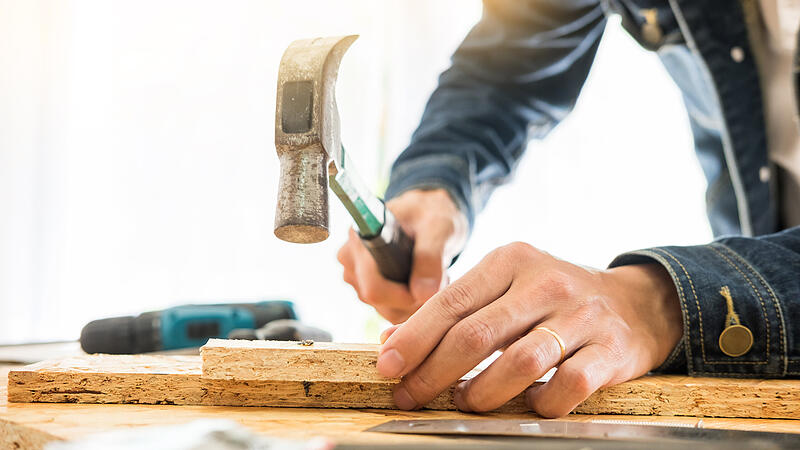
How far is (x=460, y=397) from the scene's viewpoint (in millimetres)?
739

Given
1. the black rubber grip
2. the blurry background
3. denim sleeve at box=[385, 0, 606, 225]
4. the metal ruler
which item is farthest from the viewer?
the blurry background

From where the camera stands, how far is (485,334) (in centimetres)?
72

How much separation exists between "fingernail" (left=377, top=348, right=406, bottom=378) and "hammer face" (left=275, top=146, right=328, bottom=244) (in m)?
0.15

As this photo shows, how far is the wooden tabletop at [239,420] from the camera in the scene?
59 cm

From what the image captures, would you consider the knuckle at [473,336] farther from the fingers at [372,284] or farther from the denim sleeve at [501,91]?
the denim sleeve at [501,91]

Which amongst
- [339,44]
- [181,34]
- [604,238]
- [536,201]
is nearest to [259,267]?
[181,34]

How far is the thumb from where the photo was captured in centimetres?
131

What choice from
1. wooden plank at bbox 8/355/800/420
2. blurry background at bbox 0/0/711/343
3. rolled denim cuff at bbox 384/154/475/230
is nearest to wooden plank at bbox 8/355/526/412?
wooden plank at bbox 8/355/800/420

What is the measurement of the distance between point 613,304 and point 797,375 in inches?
10.1

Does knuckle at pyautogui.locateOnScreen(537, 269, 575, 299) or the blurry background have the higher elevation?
the blurry background

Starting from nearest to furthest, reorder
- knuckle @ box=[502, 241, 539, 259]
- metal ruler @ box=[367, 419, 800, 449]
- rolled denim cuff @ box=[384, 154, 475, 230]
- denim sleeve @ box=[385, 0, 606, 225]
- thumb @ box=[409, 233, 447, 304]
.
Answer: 1. metal ruler @ box=[367, 419, 800, 449]
2. knuckle @ box=[502, 241, 539, 259]
3. thumb @ box=[409, 233, 447, 304]
4. rolled denim cuff @ box=[384, 154, 475, 230]
5. denim sleeve @ box=[385, 0, 606, 225]

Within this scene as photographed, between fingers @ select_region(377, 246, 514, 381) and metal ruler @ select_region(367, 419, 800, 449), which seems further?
fingers @ select_region(377, 246, 514, 381)

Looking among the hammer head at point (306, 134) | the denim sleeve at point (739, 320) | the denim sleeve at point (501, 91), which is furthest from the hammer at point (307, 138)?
the denim sleeve at point (501, 91)

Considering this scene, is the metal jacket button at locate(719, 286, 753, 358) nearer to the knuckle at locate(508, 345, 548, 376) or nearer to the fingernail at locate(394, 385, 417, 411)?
the knuckle at locate(508, 345, 548, 376)
